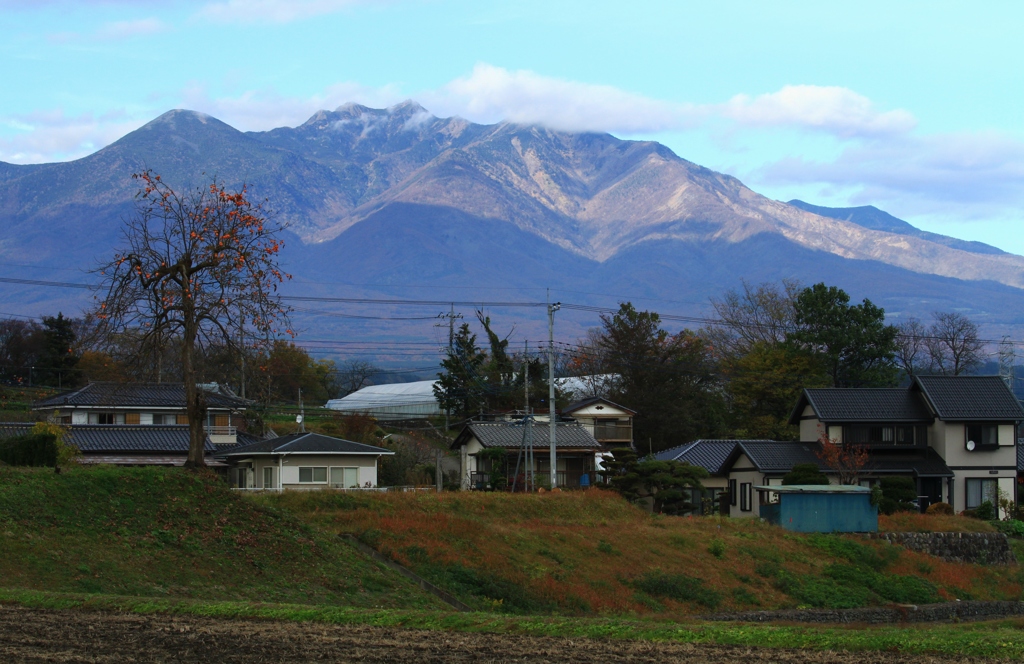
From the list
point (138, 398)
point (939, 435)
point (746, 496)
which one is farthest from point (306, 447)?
point (939, 435)

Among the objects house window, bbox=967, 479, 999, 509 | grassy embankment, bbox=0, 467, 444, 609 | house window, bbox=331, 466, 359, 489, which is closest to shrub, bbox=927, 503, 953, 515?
house window, bbox=967, 479, 999, 509

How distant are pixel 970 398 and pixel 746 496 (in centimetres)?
1220

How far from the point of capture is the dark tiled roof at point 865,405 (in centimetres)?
4934

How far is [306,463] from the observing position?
4494 cm

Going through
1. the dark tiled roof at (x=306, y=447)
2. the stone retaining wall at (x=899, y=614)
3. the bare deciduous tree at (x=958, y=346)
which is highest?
the bare deciduous tree at (x=958, y=346)

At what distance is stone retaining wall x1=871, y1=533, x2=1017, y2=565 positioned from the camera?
3891 cm

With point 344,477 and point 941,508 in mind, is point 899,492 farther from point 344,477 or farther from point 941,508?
point 344,477

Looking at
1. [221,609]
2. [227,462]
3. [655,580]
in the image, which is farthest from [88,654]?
[227,462]

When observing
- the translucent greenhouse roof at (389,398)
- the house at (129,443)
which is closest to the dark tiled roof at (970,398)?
the house at (129,443)

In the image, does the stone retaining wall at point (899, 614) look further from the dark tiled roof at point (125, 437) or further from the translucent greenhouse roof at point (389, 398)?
the translucent greenhouse roof at point (389, 398)

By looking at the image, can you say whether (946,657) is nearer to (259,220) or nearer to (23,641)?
(23,641)

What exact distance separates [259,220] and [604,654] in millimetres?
13738

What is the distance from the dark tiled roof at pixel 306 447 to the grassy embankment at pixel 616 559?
34.6 ft

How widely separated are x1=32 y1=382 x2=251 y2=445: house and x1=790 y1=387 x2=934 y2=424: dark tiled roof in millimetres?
28074
